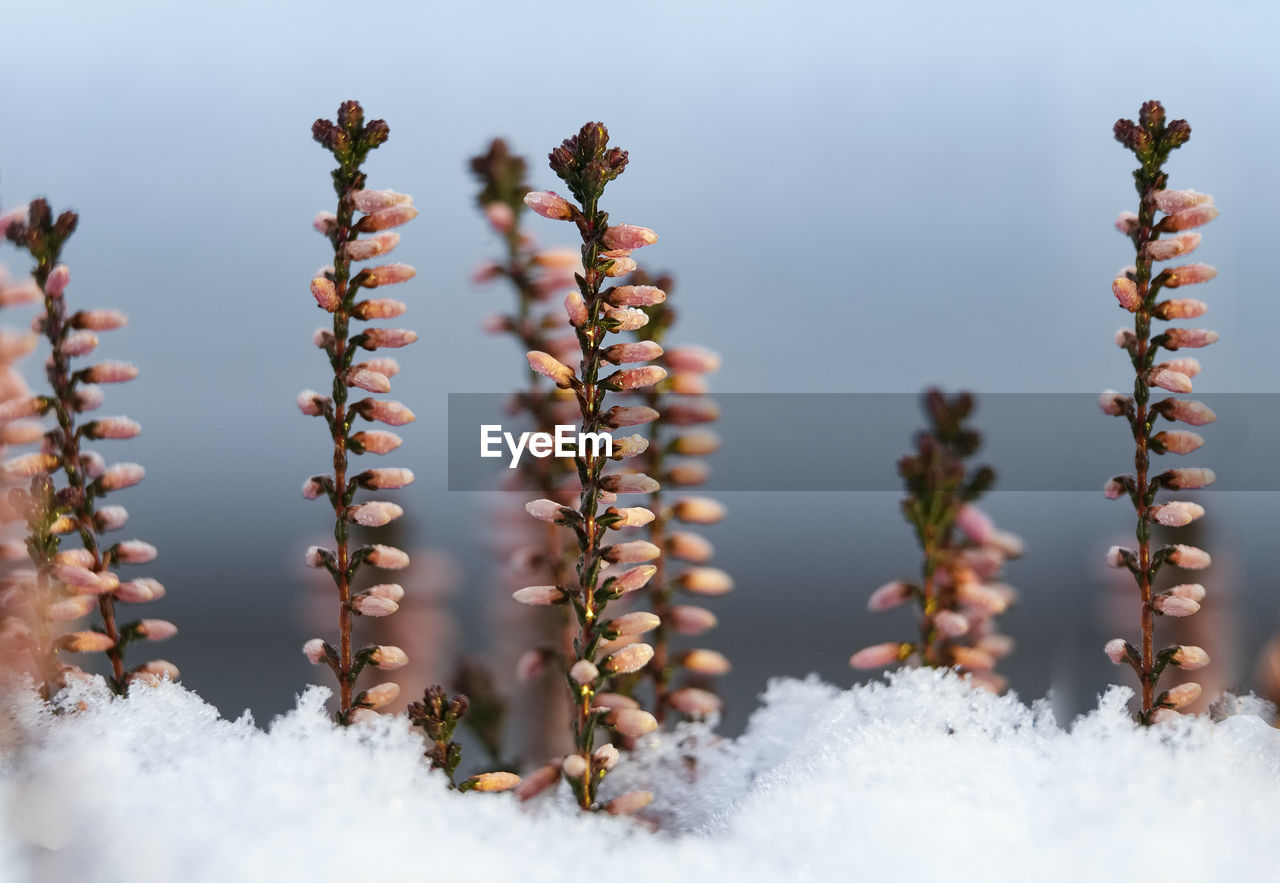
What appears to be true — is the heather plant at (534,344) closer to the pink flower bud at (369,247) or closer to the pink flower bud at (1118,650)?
the pink flower bud at (369,247)

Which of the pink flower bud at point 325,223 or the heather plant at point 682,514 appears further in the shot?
the heather plant at point 682,514

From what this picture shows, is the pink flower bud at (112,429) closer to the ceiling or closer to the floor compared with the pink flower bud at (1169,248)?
closer to the floor

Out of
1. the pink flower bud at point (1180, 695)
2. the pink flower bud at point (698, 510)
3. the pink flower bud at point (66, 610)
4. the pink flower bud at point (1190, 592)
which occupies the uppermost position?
the pink flower bud at point (698, 510)

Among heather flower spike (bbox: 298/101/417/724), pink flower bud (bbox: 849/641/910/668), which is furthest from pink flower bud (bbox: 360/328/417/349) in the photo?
pink flower bud (bbox: 849/641/910/668)

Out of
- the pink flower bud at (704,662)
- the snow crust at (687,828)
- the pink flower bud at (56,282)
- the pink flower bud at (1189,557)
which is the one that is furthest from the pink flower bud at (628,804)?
the pink flower bud at (56,282)

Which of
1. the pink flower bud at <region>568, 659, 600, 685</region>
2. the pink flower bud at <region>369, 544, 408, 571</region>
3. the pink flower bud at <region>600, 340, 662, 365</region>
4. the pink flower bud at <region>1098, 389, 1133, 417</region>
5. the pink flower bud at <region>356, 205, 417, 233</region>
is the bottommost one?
the pink flower bud at <region>568, 659, 600, 685</region>

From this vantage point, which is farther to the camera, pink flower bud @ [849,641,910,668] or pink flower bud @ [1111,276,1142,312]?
pink flower bud @ [849,641,910,668]

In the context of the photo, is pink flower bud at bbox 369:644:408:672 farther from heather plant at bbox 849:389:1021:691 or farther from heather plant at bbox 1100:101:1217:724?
heather plant at bbox 1100:101:1217:724

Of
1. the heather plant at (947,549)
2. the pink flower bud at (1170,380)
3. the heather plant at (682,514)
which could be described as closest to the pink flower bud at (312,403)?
the heather plant at (682,514)
